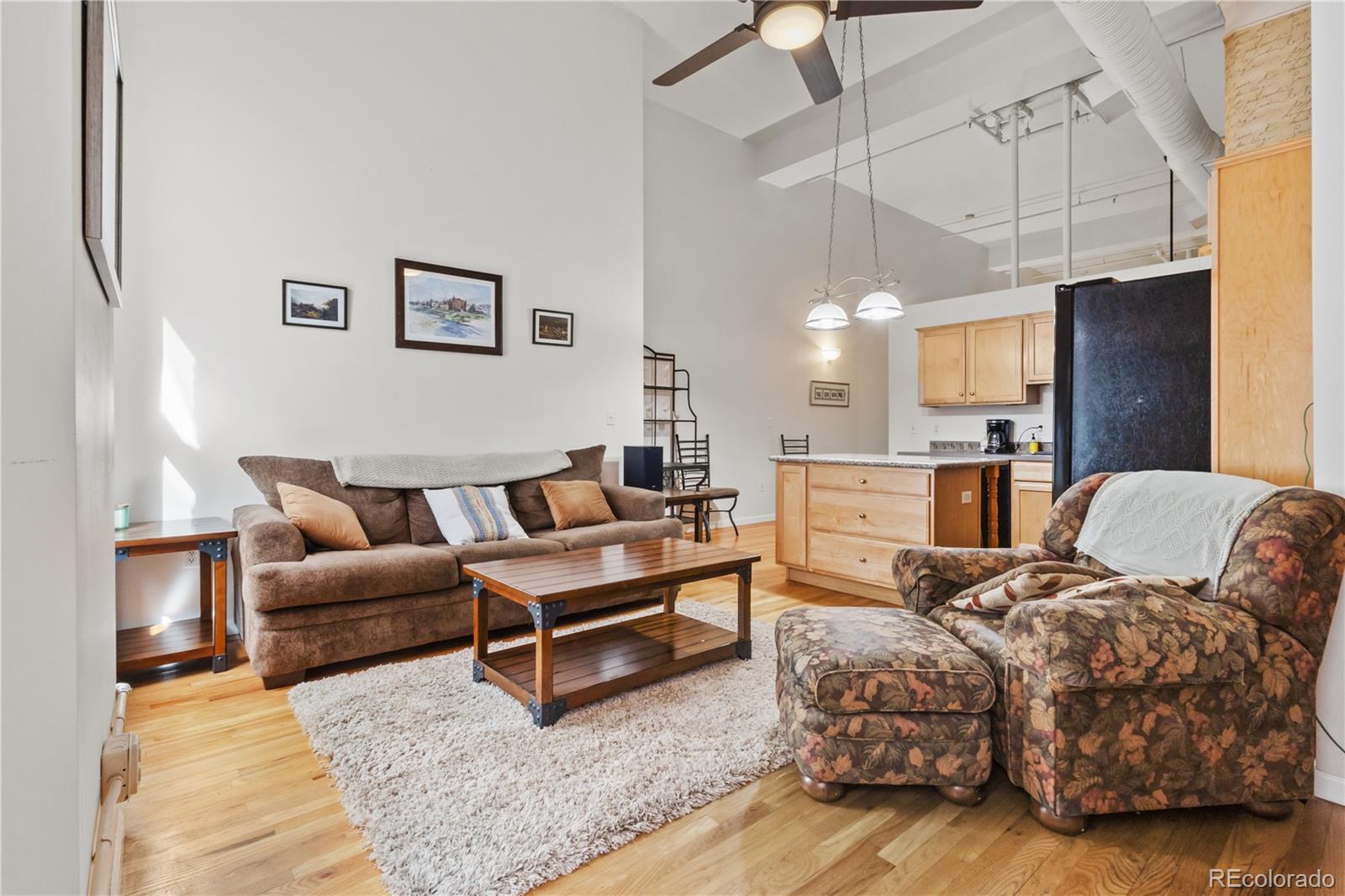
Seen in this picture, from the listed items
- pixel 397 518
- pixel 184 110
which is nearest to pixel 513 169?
pixel 184 110

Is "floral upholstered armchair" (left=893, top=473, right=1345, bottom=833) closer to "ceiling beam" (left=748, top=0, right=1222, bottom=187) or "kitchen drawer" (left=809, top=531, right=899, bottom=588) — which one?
"kitchen drawer" (left=809, top=531, right=899, bottom=588)

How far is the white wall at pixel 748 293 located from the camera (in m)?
6.28

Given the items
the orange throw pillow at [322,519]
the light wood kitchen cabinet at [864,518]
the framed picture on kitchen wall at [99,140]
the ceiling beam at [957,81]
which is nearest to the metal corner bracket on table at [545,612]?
the orange throw pillow at [322,519]

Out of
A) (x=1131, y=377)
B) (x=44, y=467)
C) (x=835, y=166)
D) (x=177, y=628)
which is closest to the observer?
(x=44, y=467)

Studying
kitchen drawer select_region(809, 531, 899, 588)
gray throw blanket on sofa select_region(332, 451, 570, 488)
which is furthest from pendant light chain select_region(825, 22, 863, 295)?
gray throw blanket on sofa select_region(332, 451, 570, 488)

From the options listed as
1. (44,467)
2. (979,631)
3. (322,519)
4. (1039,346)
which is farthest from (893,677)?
(1039,346)

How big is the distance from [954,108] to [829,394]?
3.34m

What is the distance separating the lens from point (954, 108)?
18.2 feet

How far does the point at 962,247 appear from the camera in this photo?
969 cm

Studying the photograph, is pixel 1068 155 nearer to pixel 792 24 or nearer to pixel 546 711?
pixel 792 24

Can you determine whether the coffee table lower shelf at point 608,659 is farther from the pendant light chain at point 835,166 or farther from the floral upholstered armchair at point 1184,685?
the pendant light chain at point 835,166

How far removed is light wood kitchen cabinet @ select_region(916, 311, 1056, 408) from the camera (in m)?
6.09

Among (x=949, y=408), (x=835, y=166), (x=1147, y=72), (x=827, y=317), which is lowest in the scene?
(x=949, y=408)

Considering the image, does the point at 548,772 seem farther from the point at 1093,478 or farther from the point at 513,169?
the point at 513,169
